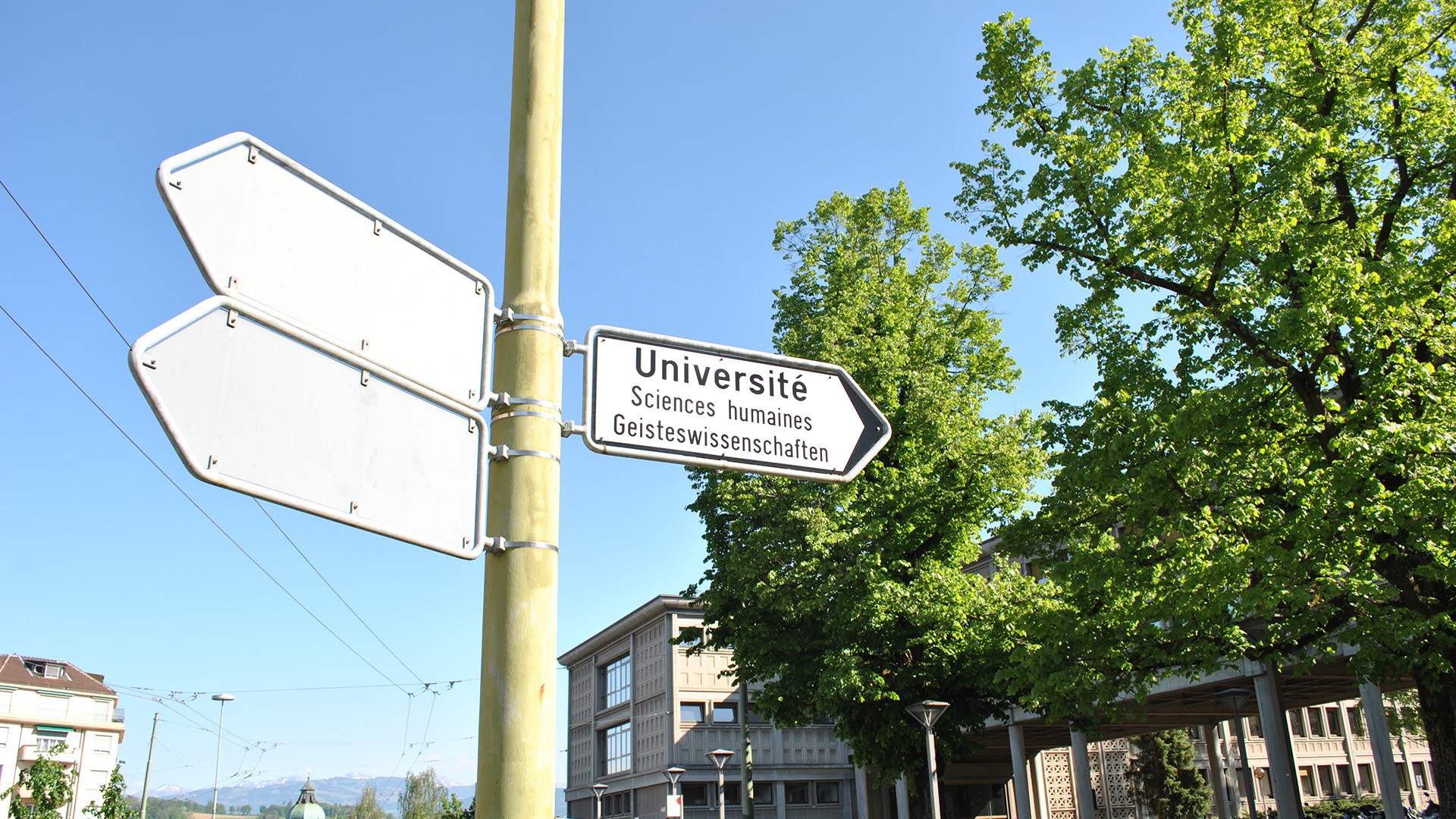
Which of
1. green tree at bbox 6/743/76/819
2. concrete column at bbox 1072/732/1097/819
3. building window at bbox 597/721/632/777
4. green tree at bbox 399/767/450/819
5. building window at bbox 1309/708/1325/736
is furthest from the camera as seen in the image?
green tree at bbox 399/767/450/819

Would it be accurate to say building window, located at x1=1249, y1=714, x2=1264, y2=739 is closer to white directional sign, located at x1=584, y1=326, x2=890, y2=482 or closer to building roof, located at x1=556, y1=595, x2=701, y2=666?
building roof, located at x1=556, y1=595, x2=701, y2=666

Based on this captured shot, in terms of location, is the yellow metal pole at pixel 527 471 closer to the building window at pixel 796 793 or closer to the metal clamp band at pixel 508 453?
the metal clamp band at pixel 508 453

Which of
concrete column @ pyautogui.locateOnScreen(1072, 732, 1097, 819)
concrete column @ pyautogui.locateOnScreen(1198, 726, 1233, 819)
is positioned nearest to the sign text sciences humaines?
concrete column @ pyautogui.locateOnScreen(1072, 732, 1097, 819)

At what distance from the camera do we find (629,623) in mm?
53688

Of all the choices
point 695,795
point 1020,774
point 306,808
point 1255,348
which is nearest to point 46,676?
point 306,808

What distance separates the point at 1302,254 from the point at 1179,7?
5676 millimetres

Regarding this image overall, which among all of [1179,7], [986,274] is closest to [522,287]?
[1179,7]

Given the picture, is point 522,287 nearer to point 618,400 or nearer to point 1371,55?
point 618,400

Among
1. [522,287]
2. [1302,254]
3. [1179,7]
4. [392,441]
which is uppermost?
[1179,7]

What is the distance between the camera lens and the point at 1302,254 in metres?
12.7

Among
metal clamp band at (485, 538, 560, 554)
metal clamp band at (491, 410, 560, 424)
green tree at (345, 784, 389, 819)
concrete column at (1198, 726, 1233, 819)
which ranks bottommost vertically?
green tree at (345, 784, 389, 819)

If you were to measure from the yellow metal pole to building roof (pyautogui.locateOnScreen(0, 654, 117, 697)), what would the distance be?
9050cm

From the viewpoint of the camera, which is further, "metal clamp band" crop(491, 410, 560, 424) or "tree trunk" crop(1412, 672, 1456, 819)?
"tree trunk" crop(1412, 672, 1456, 819)

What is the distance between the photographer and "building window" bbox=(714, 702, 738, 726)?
48.5m
